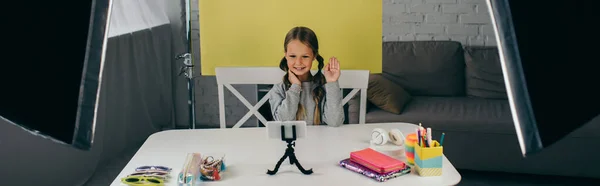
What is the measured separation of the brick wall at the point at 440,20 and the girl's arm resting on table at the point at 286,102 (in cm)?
185

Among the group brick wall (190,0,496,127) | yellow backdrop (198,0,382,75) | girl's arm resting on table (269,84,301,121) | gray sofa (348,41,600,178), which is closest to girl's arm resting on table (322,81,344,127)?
girl's arm resting on table (269,84,301,121)

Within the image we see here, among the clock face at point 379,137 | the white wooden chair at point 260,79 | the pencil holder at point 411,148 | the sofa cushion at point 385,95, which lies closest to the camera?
the pencil holder at point 411,148

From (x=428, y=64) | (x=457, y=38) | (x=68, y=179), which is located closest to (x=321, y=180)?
(x=68, y=179)

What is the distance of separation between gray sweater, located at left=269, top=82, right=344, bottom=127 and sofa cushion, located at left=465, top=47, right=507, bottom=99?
1644 mm

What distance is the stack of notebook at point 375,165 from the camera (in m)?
1.40

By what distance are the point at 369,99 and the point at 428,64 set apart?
545mm

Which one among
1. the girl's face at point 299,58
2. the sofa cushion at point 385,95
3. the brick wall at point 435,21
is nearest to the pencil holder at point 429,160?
the girl's face at point 299,58

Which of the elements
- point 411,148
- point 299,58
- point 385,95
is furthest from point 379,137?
point 385,95

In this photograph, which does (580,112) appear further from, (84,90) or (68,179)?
(68,179)

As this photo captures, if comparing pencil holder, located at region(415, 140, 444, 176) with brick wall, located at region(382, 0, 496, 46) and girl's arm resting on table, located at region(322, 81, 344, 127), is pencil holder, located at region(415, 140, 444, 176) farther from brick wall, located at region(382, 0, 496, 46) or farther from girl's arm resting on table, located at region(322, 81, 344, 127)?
brick wall, located at region(382, 0, 496, 46)

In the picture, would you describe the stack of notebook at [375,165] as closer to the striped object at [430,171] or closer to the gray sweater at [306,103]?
the striped object at [430,171]

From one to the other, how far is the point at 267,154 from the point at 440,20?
2497 mm

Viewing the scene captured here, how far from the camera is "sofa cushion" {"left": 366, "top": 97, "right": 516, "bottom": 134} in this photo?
3002 mm

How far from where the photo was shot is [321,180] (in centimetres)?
139
